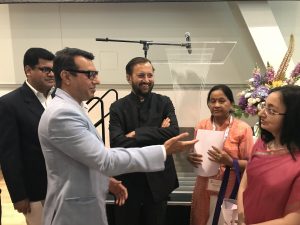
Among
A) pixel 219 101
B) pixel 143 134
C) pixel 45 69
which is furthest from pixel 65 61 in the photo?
pixel 219 101

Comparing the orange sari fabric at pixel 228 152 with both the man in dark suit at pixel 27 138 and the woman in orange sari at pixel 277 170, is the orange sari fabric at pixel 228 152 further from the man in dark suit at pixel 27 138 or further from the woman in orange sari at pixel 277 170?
the man in dark suit at pixel 27 138

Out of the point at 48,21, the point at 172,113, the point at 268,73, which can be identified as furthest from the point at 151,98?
the point at 48,21

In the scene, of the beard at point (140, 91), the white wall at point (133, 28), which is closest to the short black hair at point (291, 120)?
the beard at point (140, 91)

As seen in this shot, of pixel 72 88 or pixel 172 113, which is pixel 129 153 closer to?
pixel 72 88

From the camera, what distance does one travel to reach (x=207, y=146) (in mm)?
1957

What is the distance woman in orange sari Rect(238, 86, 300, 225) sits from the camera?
50.5 inches

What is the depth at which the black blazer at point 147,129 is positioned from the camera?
6.75ft

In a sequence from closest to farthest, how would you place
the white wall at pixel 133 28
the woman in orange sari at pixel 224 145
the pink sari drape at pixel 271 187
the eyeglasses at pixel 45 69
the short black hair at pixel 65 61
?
1. the pink sari drape at pixel 271 187
2. the short black hair at pixel 65 61
3. the eyeglasses at pixel 45 69
4. the woman in orange sari at pixel 224 145
5. the white wall at pixel 133 28

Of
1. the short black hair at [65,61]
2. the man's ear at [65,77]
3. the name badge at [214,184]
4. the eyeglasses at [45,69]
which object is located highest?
the short black hair at [65,61]

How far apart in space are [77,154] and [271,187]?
80 centimetres

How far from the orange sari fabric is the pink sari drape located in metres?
0.55

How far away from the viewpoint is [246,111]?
225cm

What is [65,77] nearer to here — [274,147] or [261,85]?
[274,147]

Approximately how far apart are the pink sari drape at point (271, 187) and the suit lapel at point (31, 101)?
1.21 m
